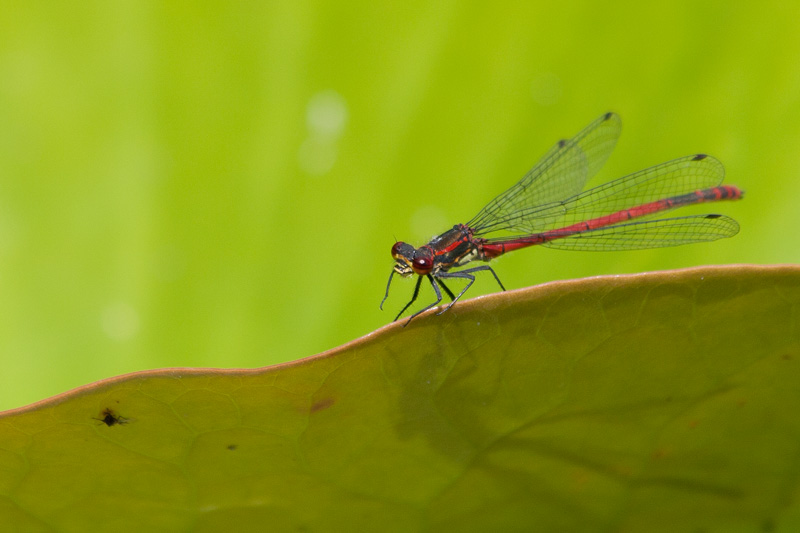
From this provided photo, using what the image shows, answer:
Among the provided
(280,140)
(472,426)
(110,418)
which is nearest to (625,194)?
(280,140)

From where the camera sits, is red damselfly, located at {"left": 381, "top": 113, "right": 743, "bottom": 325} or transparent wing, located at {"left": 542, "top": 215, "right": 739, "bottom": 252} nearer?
transparent wing, located at {"left": 542, "top": 215, "right": 739, "bottom": 252}

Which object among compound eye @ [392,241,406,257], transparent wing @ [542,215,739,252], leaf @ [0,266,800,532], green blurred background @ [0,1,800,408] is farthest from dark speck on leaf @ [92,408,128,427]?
transparent wing @ [542,215,739,252]

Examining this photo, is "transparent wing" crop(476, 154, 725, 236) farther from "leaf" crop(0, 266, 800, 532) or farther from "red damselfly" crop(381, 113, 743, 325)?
"leaf" crop(0, 266, 800, 532)

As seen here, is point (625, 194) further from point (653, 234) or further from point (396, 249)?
point (396, 249)

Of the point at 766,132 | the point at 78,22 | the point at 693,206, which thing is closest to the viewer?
the point at 766,132

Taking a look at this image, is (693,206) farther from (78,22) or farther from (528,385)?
(78,22)

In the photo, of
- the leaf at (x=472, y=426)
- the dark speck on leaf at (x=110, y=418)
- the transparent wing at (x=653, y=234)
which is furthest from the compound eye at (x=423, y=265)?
the dark speck on leaf at (x=110, y=418)

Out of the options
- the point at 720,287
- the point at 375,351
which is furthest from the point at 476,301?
the point at 720,287

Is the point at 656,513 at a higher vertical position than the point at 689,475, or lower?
lower

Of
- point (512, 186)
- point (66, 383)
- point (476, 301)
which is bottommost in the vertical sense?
point (66, 383)
